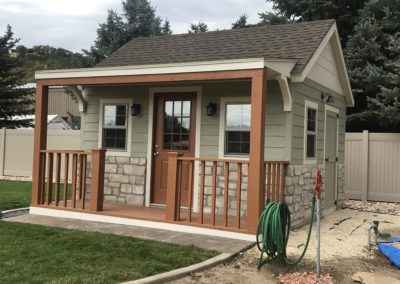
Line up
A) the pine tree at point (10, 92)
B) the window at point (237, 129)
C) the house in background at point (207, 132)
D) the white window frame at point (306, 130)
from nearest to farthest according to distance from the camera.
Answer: the house in background at point (207, 132) → the window at point (237, 129) → the white window frame at point (306, 130) → the pine tree at point (10, 92)

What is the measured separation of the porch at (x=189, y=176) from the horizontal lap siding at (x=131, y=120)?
14cm

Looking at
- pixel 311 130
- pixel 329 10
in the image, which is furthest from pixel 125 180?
pixel 329 10

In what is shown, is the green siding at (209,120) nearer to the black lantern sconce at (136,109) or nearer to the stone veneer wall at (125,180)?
the black lantern sconce at (136,109)

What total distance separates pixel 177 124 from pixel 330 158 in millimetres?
3291

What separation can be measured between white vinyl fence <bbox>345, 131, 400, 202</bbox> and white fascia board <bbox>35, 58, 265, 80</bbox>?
645 cm

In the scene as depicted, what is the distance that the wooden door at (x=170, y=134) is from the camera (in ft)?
27.4

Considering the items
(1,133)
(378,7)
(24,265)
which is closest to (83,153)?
(24,265)

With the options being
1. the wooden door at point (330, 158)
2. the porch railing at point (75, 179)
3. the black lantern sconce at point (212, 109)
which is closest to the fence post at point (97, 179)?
the porch railing at point (75, 179)

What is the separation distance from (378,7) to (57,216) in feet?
36.2

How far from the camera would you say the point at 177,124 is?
27.8 ft

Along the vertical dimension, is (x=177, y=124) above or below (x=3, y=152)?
above

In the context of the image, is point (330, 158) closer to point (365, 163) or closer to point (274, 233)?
point (365, 163)

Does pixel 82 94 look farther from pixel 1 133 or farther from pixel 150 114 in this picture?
pixel 1 133

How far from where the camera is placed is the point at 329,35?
8930mm
